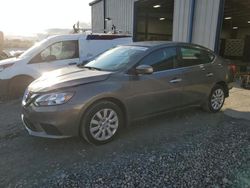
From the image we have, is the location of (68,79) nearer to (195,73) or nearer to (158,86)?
(158,86)

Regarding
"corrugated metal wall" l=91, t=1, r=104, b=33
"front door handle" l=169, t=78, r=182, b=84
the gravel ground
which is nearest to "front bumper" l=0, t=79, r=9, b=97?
the gravel ground

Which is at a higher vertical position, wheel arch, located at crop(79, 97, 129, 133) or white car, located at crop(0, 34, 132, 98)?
white car, located at crop(0, 34, 132, 98)

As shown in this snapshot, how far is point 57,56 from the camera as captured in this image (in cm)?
711

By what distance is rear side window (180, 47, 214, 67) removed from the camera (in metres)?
4.80

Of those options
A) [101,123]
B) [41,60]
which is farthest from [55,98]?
[41,60]

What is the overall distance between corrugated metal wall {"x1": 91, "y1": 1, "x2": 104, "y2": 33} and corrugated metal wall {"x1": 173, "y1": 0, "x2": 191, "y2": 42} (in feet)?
28.9

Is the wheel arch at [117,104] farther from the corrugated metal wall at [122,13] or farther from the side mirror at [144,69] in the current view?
the corrugated metal wall at [122,13]

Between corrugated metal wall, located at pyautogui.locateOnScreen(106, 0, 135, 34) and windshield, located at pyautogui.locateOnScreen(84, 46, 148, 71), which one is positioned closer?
windshield, located at pyautogui.locateOnScreen(84, 46, 148, 71)

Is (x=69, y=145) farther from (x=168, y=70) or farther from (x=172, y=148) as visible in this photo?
(x=168, y=70)

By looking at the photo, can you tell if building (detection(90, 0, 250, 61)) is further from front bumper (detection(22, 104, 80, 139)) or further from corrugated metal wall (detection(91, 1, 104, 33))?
front bumper (detection(22, 104, 80, 139))

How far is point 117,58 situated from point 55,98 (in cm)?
148

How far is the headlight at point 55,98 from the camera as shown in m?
3.46

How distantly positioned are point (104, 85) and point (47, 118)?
94cm

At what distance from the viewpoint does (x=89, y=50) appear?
25.4 feet
